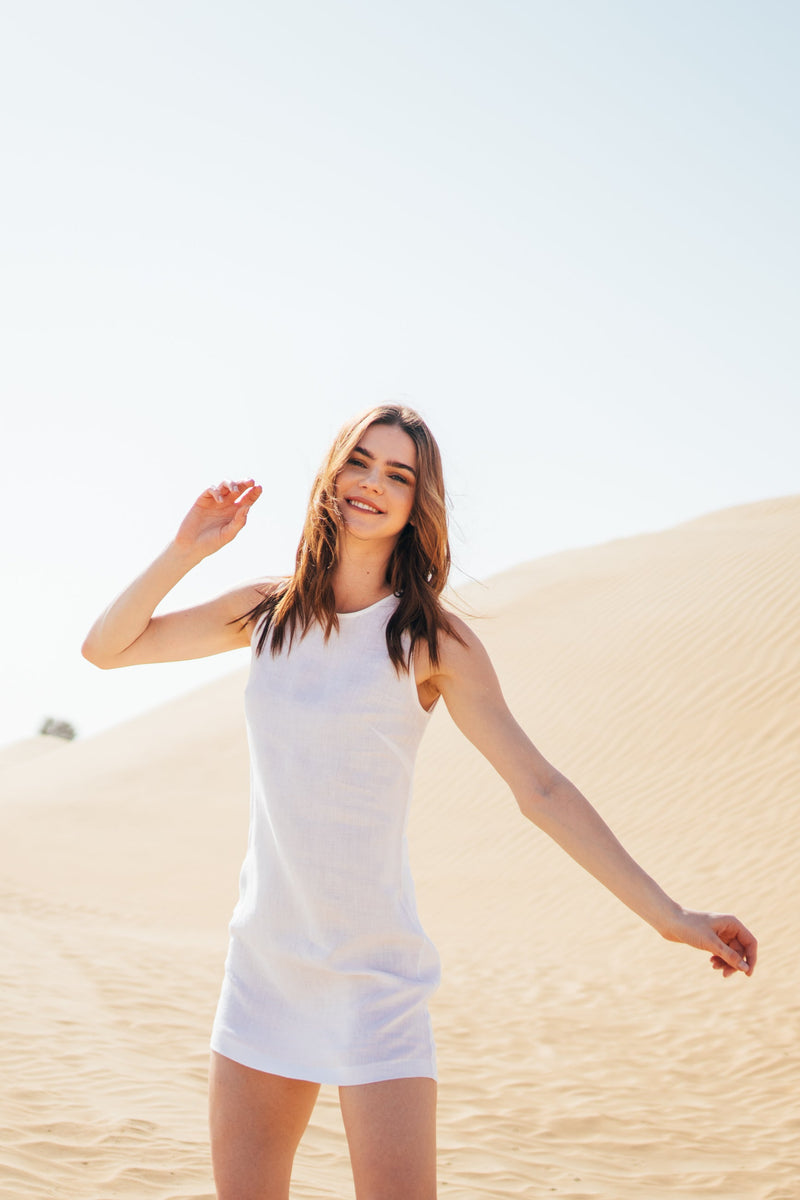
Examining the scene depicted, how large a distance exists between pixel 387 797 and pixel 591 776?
15.4 m

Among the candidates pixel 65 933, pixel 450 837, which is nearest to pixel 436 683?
pixel 65 933

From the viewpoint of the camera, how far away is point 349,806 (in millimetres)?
1944

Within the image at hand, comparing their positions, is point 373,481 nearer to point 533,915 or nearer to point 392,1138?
point 392,1138

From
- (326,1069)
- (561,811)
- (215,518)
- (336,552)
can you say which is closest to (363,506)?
(336,552)

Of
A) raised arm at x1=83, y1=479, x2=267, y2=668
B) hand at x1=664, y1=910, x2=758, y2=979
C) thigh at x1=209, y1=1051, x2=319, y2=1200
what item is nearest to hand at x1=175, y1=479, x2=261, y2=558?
raised arm at x1=83, y1=479, x2=267, y2=668

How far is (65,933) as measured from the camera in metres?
12.0

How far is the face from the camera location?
83.8 inches

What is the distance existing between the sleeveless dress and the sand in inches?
116

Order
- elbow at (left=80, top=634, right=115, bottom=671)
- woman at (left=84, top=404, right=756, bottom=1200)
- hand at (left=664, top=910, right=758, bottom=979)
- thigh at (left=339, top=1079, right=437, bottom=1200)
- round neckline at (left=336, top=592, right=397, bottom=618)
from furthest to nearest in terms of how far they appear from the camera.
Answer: elbow at (left=80, top=634, right=115, bottom=671) → round neckline at (left=336, top=592, right=397, bottom=618) → hand at (left=664, top=910, right=758, bottom=979) → woman at (left=84, top=404, right=756, bottom=1200) → thigh at (left=339, top=1079, right=437, bottom=1200)

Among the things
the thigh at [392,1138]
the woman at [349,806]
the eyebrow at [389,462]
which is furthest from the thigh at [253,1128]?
the eyebrow at [389,462]

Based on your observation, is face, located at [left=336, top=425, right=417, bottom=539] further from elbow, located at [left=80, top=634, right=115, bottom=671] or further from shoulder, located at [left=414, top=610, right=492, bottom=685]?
elbow, located at [left=80, top=634, right=115, bottom=671]

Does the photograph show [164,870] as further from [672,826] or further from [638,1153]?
[638,1153]

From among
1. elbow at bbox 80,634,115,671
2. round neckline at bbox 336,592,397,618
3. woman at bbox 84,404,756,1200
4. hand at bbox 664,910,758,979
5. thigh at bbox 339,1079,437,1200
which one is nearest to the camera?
thigh at bbox 339,1079,437,1200

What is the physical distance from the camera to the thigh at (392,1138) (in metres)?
1.72
